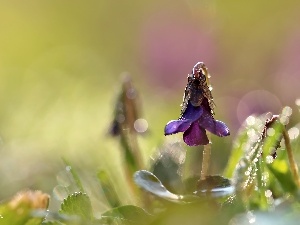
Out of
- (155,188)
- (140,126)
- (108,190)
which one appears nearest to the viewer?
(155,188)

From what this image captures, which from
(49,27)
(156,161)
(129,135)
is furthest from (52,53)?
(156,161)

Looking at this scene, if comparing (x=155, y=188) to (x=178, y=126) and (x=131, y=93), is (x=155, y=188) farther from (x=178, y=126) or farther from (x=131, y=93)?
(x=131, y=93)

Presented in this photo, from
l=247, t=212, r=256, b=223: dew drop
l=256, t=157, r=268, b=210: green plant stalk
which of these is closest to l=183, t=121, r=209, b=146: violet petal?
l=256, t=157, r=268, b=210: green plant stalk

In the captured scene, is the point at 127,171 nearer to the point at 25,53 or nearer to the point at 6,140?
the point at 6,140

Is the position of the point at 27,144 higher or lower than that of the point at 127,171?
higher

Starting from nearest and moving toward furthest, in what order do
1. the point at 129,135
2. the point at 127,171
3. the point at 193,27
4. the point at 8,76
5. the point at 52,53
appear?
1. the point at 127,171
2. the point at 129,135
3. the point at 8,76
4. the point at 193,27
5. the point at 52,53

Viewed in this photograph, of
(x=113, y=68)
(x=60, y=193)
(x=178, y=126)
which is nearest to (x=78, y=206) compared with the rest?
(x=178, y=126)

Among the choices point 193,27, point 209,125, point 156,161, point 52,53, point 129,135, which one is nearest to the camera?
point 209,125
